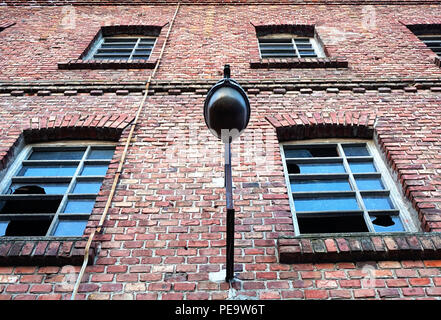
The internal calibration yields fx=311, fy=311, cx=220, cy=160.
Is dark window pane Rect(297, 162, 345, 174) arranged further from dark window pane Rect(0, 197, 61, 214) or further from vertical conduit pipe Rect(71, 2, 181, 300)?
dark window pane Rect(0, 197, 61, 214)

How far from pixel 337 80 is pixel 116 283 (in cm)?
416

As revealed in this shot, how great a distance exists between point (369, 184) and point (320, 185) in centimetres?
56

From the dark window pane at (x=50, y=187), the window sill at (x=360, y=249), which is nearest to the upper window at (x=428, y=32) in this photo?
the window sill at (x=360, y=249)

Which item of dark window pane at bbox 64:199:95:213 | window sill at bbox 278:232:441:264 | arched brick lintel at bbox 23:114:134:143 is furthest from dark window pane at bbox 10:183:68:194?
window sill at bbox 278:232:441:264

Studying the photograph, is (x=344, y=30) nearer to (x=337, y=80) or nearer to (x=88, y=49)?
(x=337, y=80)

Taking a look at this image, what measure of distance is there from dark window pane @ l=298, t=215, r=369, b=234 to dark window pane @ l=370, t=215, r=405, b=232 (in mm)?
128

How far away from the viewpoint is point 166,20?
7.09m

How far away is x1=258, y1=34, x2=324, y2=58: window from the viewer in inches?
251

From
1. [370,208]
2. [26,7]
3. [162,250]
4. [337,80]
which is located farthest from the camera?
[26,7]

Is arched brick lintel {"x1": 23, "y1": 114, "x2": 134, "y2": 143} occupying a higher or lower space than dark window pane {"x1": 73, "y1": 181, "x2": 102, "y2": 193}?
higher

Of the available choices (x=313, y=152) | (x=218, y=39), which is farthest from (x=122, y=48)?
(x=313, y=152)

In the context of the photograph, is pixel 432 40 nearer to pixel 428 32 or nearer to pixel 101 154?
pixel 428 32

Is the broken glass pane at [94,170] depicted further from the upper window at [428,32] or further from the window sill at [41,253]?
the upper window at [428,32]
